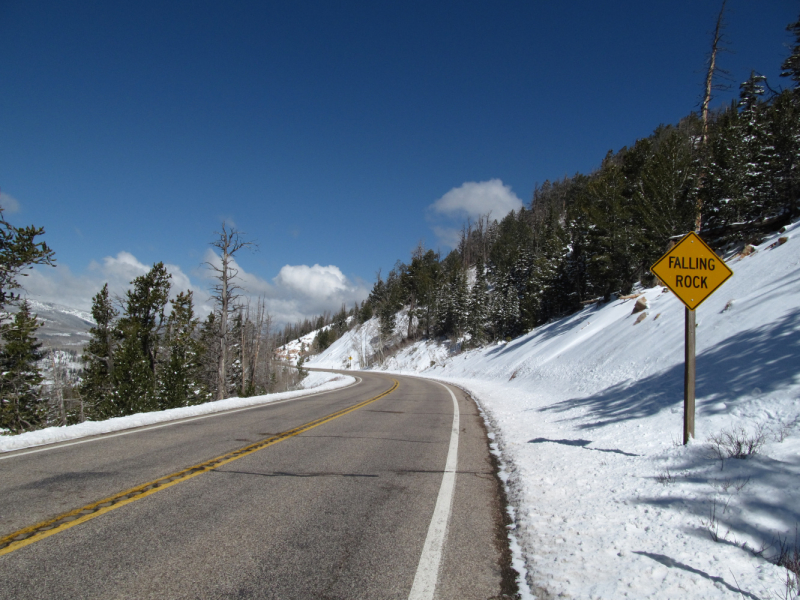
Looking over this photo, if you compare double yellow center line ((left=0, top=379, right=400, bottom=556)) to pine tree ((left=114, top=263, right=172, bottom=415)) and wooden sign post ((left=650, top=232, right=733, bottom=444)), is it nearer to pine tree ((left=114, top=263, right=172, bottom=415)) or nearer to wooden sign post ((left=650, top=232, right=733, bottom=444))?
wooden sign post ((left=650, top=232, right=733, bottom=444))

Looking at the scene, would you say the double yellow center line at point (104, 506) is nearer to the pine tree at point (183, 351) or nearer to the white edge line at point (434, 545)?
the white edge line at point (434, 545)

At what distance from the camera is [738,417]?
5.99m

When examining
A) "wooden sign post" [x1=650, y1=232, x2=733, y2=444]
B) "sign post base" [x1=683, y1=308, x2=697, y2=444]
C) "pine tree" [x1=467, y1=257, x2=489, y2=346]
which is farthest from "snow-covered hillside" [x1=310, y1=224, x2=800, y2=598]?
"pine tree" [x1=467, y1=257, x2=489, y2=346]

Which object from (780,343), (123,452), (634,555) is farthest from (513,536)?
(780,343)

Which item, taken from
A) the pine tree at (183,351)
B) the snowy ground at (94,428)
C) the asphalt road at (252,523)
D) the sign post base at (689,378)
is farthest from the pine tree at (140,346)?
the sign post base at (689,378)

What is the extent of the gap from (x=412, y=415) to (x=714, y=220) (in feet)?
80.3

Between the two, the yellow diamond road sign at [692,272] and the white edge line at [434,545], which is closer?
the white edge line at [434,545]

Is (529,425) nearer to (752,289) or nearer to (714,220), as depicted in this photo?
(752,289)

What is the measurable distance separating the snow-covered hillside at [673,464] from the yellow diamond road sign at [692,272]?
187 cm

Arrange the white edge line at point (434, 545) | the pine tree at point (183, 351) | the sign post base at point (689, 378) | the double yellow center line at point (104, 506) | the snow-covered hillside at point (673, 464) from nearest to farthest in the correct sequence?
the white edge line at point (434, 545)
the snow-covered hillside at point (673, 464)
the double yellow center line at point (104, 506)
the sign post base at point (689, 378)
the pine tree at point (183, 351)

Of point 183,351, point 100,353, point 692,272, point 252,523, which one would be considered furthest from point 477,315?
point 252,523

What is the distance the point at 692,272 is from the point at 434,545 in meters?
5.01

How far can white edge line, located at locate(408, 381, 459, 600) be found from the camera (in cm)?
285

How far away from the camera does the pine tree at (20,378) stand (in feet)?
69.1
